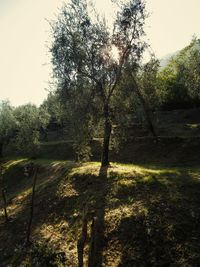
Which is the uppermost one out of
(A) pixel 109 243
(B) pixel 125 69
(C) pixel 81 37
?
(C) pixel 81 37

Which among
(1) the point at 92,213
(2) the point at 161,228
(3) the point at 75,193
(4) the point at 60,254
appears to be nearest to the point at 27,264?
(4) the point at 60,254

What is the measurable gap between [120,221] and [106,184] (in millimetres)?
4329

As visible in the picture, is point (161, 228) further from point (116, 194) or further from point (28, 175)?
point (28, 175)

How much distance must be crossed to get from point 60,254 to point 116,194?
16.7ft

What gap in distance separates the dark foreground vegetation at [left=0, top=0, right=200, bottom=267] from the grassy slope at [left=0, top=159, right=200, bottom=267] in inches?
1.9

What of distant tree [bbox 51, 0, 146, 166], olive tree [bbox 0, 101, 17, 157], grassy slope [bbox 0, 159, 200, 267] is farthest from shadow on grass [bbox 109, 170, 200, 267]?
olive tree [bbox 0, 101, 17, 157]

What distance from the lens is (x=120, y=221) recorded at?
9844 mm

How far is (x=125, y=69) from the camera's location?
17.6 meters

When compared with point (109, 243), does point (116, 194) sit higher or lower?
higher

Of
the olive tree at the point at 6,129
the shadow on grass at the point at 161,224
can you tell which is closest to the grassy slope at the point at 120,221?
the shadow on grass at the point at 161,224

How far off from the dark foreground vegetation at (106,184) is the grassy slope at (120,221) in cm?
5

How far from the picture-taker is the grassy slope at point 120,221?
7.73 m

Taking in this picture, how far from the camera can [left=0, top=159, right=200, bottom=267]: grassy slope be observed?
7.73 metres

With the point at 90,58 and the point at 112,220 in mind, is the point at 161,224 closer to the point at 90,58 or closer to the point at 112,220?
the point at 112,220
